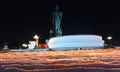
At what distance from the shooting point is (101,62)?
5449 millimetres

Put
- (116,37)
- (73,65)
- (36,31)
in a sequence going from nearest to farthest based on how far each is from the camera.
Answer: (73,65)
(116,37)
(36,31)

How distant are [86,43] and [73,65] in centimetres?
492

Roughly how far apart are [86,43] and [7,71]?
5386 mm

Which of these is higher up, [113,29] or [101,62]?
[113,29]

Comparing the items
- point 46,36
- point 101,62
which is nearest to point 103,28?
point 46,36

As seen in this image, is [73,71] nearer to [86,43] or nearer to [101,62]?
[101,62]

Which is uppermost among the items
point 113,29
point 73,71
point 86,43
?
point 113,29

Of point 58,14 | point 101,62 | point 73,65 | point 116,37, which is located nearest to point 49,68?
point 73,65

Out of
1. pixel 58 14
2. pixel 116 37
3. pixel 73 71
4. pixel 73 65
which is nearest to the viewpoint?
pixel 73 71

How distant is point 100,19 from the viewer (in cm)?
1670

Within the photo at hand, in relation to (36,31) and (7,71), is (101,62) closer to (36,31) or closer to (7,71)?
(7,71)

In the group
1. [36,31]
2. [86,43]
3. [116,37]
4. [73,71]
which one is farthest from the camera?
[36,31]

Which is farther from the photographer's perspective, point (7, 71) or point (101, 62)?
point (101, 62)

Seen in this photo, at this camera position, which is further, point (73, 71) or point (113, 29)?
point (113, 29)
